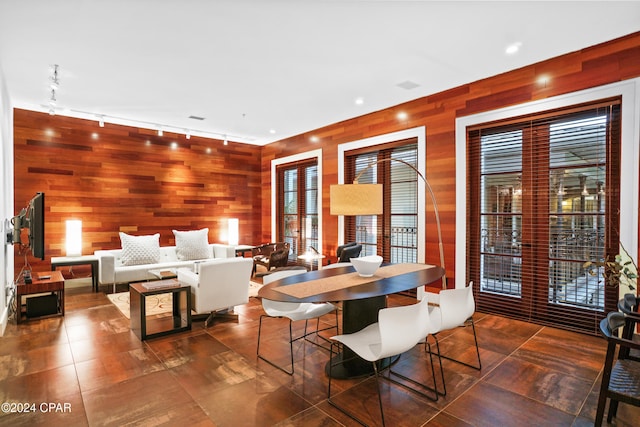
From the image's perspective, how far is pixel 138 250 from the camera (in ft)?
18.9

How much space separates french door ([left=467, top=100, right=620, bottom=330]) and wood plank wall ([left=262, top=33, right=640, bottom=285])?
0.81ft

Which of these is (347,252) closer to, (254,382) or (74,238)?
(254,382)

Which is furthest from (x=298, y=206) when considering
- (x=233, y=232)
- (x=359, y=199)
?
(x=359, y=199)

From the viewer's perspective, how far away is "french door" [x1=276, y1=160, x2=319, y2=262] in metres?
6.88

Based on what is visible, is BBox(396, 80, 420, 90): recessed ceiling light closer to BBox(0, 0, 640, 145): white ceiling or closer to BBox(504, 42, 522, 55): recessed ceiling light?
BBox(0, 0, 640, 145): white ceiling

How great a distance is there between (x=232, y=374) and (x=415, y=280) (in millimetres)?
1648

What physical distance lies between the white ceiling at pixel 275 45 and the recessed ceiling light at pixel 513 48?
0.04m

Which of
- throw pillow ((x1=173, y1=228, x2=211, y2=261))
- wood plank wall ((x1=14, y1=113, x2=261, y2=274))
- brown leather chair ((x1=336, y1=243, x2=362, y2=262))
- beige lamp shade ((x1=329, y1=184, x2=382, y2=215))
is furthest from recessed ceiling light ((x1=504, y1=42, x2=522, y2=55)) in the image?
wood plank wall ((x1=14, y1=113, x2=261, y2=274))

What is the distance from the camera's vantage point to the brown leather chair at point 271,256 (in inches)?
226

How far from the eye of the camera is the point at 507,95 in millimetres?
4062

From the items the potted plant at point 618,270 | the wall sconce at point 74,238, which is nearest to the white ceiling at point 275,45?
the wall sconce at point 74,238

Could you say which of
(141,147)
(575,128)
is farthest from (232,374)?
(141,147)

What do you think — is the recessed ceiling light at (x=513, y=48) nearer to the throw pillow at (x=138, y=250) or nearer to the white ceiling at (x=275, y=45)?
the white ceiling at (x=275, y=45)

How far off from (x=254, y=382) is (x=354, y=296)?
1.04 m
